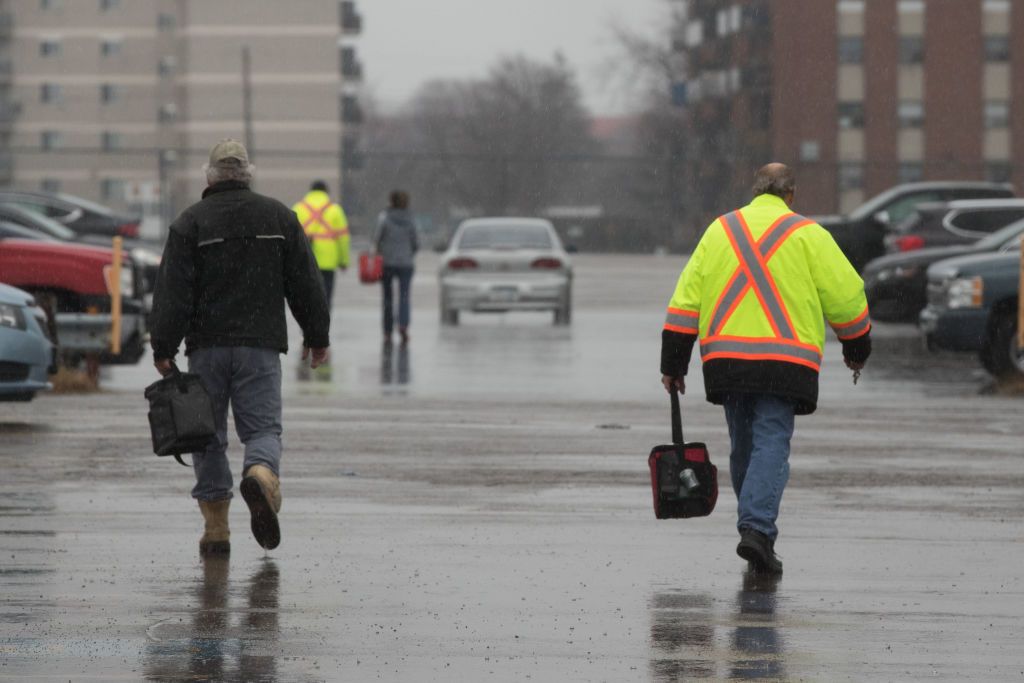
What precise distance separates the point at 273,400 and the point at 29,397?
5829 mm

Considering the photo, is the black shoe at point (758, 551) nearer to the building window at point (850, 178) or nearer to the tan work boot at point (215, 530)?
the tan work boot at point (215, 530)

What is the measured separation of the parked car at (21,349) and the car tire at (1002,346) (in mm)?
8867

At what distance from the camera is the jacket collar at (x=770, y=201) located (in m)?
9.12

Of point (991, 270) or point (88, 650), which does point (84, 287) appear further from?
point (88, 650)

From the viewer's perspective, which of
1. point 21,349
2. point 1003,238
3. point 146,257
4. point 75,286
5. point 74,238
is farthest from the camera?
point 146,257

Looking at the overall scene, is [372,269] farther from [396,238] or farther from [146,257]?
[146,257]

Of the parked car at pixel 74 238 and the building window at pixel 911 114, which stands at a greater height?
the building window at pixel 911 114

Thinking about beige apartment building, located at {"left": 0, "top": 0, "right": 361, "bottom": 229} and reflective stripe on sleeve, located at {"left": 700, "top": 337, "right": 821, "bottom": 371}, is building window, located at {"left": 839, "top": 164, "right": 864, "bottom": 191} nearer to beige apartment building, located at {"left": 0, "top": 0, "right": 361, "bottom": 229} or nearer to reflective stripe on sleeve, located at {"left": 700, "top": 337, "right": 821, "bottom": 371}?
beige apartment building, located at {"left": 0, "top": 0, "right": 361, "bottom": 229}

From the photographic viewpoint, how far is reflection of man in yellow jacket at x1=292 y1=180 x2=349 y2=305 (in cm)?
2472

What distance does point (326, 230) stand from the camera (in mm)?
24906

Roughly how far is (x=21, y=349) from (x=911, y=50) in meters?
82.1

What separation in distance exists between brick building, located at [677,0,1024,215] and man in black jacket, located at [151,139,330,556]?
8238cm

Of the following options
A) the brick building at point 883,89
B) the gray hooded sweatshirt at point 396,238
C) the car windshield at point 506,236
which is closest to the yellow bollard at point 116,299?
the gray hooded sweatshirt at point 396,238

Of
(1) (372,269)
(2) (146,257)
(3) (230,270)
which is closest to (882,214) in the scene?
(1) (372,269)
